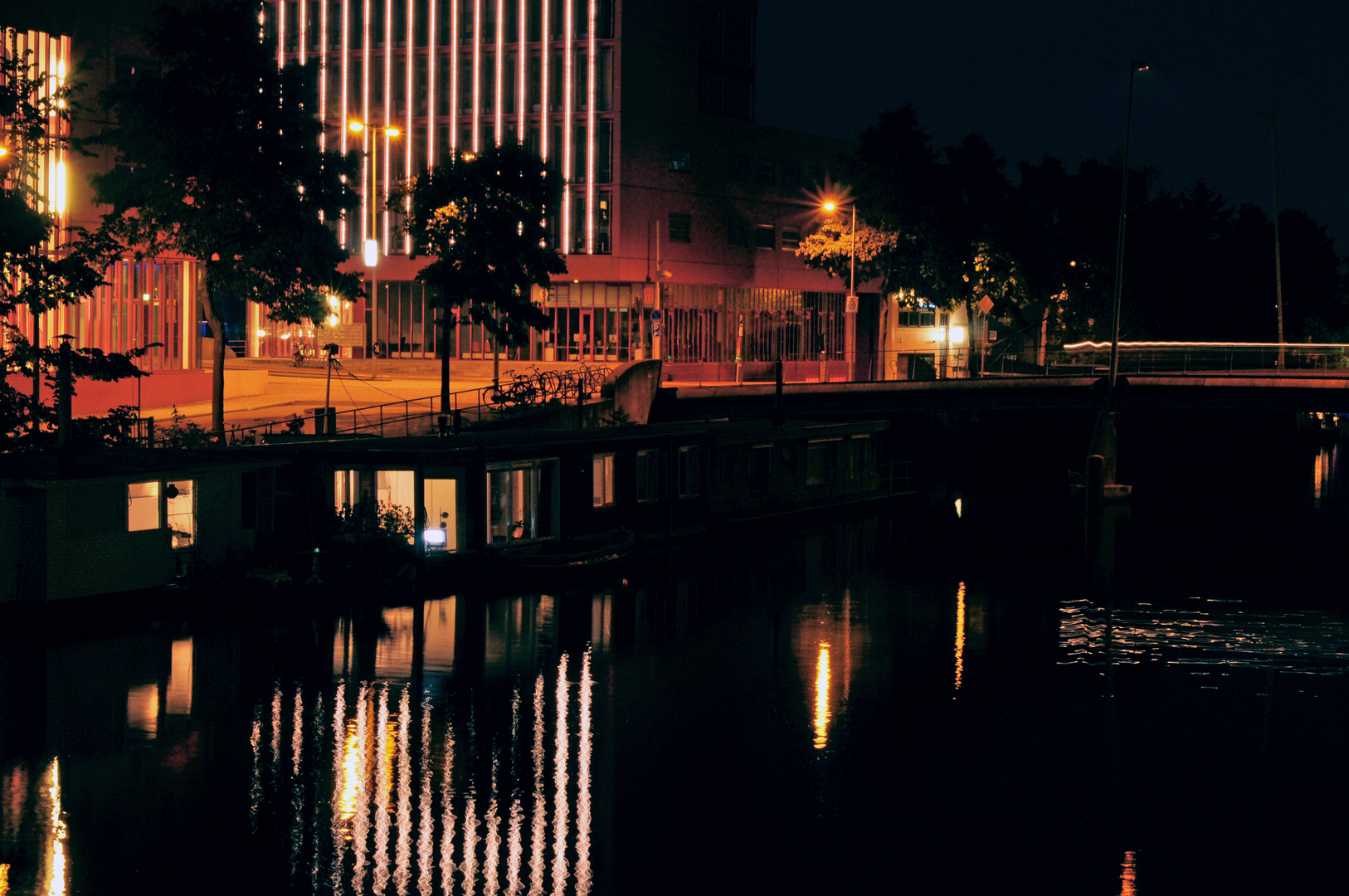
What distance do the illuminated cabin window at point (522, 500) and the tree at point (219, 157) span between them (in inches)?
374

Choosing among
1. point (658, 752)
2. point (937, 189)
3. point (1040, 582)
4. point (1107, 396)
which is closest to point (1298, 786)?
point (658, 752)

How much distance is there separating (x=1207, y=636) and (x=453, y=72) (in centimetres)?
6206

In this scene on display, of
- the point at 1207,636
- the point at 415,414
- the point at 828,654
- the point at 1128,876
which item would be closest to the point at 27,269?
the point at 415,414

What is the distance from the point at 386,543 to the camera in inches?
1432

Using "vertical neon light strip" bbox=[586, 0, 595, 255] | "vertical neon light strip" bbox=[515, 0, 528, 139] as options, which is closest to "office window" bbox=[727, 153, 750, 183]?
"vertical neon light strip" bbox=[586, 0, 595, 255]

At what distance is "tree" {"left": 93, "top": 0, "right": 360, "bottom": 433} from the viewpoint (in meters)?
42.1

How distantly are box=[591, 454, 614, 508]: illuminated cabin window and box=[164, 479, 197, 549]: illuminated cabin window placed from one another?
39.1 ft

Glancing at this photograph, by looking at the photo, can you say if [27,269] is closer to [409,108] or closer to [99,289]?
[99,289]

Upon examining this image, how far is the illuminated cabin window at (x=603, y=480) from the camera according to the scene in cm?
4250

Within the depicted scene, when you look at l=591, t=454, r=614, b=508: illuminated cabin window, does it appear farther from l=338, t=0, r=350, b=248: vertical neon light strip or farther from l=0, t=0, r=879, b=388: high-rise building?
l=338, t=0, r=350, b=248: vertical neon light strip

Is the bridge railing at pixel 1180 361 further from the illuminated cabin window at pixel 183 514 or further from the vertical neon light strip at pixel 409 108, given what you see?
the illuminated cabin window at pixel 183 514

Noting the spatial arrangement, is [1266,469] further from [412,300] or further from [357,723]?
[357,723]

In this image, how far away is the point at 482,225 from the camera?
53312 millimetres

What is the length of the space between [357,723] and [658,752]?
5.09 m
